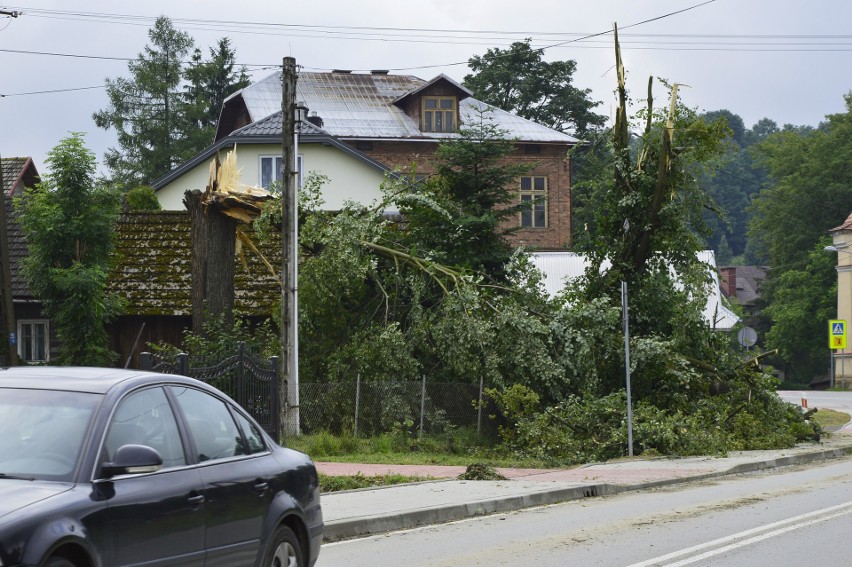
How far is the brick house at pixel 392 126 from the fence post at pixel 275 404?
27650mm

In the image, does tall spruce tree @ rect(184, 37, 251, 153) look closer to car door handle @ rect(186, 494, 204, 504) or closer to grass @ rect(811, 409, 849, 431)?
grass @ rect(811, 409, 849, 431)

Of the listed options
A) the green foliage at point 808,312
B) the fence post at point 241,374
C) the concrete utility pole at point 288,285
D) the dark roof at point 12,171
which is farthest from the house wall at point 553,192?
the fence post at point 241,374

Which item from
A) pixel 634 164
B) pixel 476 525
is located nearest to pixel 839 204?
pixel 634 164

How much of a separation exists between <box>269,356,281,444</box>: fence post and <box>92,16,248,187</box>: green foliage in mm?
53458

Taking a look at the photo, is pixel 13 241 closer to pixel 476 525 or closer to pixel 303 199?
pixel 303 199

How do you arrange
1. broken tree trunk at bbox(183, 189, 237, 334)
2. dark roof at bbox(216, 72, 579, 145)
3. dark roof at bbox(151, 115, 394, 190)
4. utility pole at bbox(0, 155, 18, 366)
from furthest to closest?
dark roof at bbox(216, 72, 579, 145) < dark roof at bbox(151, 115, 394, 190) < utility pole at bbox(0, 155, 18, 366) < broken tree trunk at bbox(183, 189, 237, 334)

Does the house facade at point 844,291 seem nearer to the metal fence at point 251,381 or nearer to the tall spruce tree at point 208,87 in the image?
the tall spruce tree at point 208,87

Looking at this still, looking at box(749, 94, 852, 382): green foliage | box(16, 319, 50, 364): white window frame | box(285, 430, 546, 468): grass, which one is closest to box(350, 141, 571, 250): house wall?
box(749, 94, 852, 382): green foliage

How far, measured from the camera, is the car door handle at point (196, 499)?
6379 millimetres

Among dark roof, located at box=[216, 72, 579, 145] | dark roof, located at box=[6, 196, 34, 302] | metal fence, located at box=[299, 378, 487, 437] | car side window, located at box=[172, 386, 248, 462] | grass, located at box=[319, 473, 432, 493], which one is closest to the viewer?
car side window, located at box=[172, 386, 248, 462]

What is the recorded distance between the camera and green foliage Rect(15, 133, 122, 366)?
83.3ft

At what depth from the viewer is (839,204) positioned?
271 ft

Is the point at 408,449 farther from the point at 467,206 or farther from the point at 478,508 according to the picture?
the point at 478,508

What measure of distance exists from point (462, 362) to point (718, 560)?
12558 millimetres
